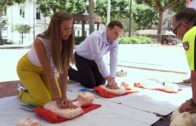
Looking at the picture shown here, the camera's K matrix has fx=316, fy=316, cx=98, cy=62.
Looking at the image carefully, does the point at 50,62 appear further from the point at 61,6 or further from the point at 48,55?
the point at 61,6

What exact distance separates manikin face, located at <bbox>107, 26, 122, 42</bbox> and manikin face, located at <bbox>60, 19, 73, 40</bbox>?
1023mm

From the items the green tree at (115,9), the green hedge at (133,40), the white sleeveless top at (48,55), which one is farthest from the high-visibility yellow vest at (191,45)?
the green tree at (115,9)

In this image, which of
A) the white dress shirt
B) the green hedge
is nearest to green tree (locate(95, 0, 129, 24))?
the green hedge

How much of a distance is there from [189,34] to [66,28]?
1.35 m

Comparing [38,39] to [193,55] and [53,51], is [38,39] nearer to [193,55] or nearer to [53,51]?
[53,51]

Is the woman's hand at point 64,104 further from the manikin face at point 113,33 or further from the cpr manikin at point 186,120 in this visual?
the manikin face at point 113,33

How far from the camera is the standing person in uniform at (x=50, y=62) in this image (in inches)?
123

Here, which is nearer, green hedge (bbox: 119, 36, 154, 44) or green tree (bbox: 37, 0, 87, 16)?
green hedge (bbox: 119, 36, 154, 44)

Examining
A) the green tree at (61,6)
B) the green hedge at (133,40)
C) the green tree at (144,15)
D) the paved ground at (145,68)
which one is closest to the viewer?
the paved ground at (145,68)

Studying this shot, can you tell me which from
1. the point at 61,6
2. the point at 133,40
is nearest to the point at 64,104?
the point at 133,40

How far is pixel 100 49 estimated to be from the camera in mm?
4406

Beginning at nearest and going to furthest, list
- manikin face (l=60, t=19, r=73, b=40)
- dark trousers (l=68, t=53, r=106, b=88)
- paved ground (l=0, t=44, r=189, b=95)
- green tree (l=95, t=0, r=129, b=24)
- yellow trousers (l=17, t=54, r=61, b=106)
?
manikin face (l=60, t=19, r=73, b=40) < yellow trousers (l=17, t=54, r=61, b=106) < dark trousers (l=68, t=53, r=106, b=88) < paved ground (l=0, t=44, r=189, b=95) < green tree (l=95, t=0, r=129, b=24)

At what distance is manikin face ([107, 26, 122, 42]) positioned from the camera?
13.3 ft

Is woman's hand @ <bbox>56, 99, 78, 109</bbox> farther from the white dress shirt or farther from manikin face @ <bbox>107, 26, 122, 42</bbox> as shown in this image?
manikin face @ <bbox>107, 26, 122, 42</bbox>
